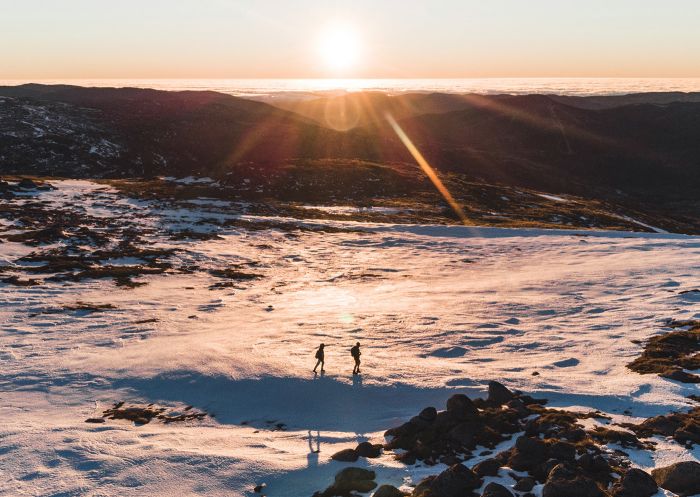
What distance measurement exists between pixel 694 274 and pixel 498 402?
2999 centimetres

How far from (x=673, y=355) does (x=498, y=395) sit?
10.0 meters

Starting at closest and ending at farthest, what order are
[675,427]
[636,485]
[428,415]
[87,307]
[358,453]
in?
[636,485] → [358,453] → [675,427] → [428,415] → [87,307]

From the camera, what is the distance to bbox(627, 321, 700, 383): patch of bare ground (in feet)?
71.2

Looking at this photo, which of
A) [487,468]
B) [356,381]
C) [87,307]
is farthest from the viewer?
[87,307]

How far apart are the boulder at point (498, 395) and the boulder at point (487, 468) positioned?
16.1ft

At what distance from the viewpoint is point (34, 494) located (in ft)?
48.6

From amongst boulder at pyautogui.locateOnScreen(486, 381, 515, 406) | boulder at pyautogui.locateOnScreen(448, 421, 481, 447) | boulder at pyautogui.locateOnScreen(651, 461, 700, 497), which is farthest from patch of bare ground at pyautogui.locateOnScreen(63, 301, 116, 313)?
boulder at pyautogui.locateOnScreen(651, 461, 700, 497)

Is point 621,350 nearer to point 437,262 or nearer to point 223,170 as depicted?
point 437,262

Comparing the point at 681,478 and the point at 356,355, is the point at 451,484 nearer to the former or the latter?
the point at 681,478

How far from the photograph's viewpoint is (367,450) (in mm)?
16547

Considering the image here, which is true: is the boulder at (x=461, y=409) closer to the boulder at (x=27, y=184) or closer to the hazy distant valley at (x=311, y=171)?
the hazy distant valley at (x=311, y=171)

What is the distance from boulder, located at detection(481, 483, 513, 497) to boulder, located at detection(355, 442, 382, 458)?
407cm

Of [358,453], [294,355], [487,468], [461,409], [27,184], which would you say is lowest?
[294,355]

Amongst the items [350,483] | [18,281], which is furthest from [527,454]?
[18,281]
